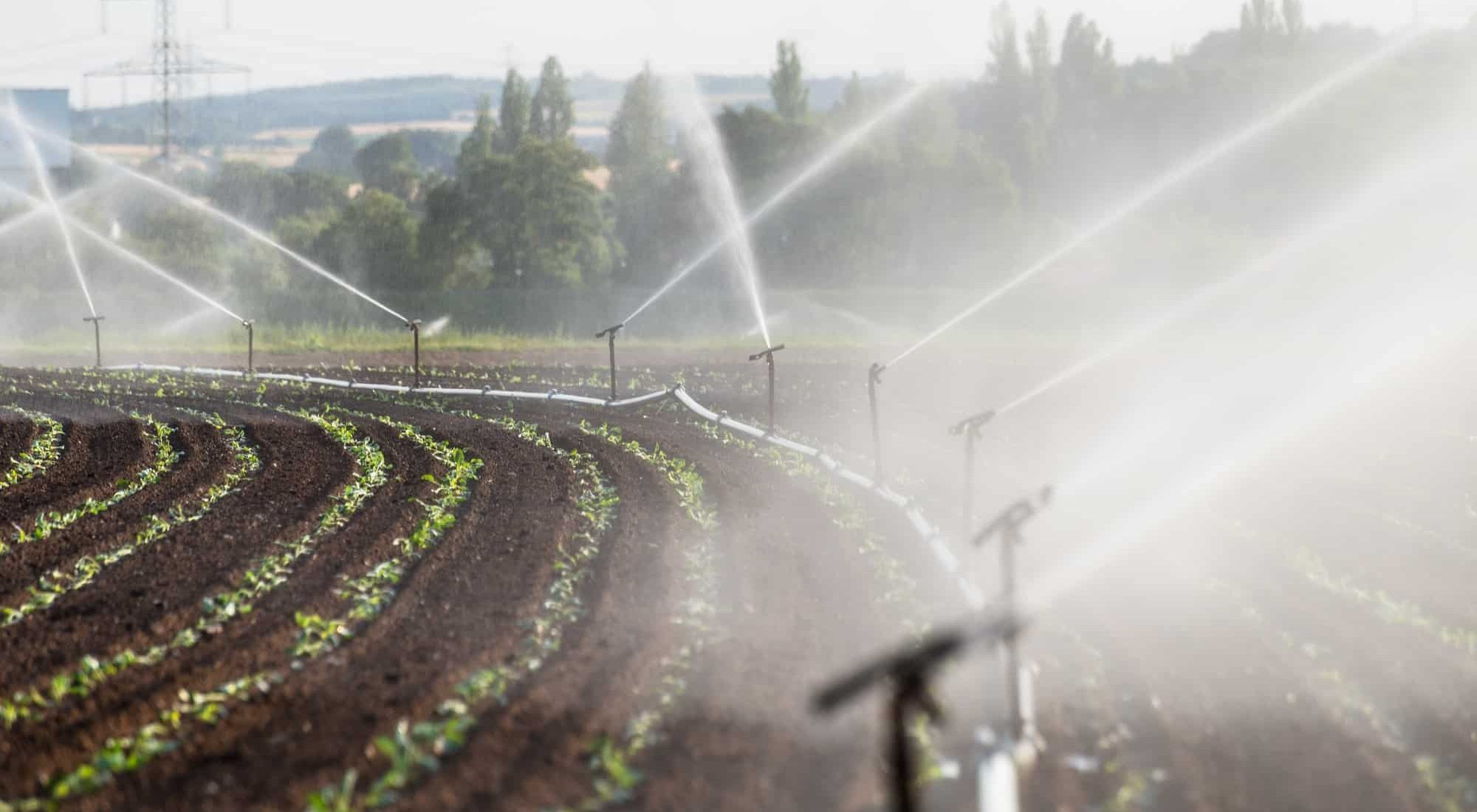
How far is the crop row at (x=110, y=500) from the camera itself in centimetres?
1286

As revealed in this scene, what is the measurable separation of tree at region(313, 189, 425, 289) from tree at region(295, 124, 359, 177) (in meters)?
105

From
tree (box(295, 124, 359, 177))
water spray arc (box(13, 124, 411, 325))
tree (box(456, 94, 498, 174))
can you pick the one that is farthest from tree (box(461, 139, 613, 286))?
tree (box(295, 124, 359, 177))

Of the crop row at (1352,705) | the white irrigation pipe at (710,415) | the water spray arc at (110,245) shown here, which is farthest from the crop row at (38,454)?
the water spray arc at (110,245)

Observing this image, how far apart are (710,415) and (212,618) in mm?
12190

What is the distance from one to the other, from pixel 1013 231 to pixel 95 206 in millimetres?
39051

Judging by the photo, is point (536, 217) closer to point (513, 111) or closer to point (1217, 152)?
point (513, 111)

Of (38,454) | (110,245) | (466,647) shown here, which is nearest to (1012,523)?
(466,647)

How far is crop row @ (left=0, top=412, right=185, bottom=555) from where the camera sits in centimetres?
1286

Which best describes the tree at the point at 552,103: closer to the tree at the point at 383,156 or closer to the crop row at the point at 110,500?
the tree at the point at 383,156

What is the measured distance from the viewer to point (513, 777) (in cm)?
689

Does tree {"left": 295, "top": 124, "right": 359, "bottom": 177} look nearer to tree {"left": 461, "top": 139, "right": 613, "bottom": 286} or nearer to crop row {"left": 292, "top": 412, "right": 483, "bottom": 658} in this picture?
tree {"left": 461, "top": 139, "right": 613, "bottom": 286}

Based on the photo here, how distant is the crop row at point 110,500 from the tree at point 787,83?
5900cm

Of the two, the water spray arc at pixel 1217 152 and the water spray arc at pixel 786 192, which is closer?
the water spray arc at pixel 786 192

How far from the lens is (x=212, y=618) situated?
32.9ft
